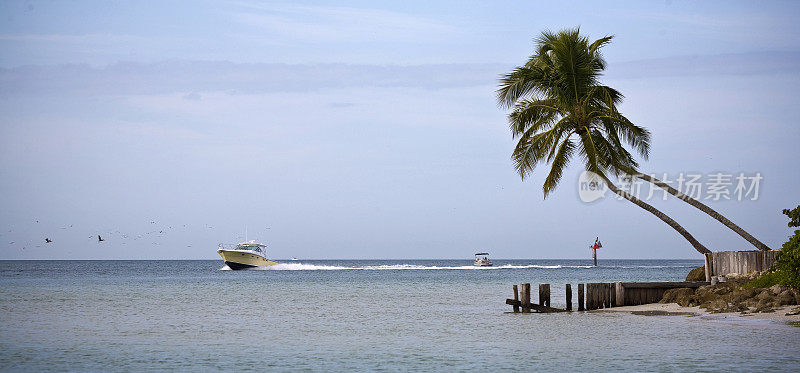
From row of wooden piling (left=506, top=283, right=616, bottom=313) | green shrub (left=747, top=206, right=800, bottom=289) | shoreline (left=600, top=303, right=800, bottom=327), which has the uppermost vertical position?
green shrub (left=747, top=206, right=800, bottom=289)

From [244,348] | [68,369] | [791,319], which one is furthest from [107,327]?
[791,319]

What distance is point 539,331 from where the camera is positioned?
26688mm

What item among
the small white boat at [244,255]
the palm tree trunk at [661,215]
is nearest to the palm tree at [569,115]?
the palm tree trunk at [661,215]

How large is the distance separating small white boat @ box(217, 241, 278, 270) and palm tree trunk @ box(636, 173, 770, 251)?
6983 centimetres

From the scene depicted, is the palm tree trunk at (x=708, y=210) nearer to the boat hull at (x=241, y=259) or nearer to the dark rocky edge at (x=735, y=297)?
the dark rocky edge at (x=735, y=297)

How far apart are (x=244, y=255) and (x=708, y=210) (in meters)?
72.8

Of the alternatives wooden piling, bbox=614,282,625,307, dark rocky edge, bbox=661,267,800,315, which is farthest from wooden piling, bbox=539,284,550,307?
dark rocky edge, bbox=661,267,800,315

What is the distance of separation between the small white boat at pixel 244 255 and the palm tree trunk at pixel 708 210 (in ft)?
229

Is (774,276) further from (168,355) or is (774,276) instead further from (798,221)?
(168,355)

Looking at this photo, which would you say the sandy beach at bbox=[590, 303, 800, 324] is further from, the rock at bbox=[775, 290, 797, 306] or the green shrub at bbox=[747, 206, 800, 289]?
the green shrub at bbox=[747, 206, 800, 289]

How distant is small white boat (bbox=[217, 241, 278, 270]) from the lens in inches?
3878

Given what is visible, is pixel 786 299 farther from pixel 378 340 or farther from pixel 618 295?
pixel 378 340

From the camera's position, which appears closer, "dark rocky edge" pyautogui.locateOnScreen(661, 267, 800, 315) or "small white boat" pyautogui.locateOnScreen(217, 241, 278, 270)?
"dark rocky edge" pyautogui.locateOnScreen(661, 267, 800, 315)

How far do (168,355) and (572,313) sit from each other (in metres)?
16.4
